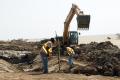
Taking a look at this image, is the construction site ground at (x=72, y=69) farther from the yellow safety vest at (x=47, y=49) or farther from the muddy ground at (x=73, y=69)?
the yellow safety vest at (x=47, y=49)

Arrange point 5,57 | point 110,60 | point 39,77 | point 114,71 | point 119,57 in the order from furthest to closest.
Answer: point 5,57, point 119,57, point 110,60, point 114,71, point 39,77

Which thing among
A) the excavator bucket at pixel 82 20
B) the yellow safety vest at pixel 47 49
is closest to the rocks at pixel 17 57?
the excavator bucket at pixel 82 20

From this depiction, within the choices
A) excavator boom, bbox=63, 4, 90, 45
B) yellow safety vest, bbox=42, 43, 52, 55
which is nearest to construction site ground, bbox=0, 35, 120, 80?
yellow safety vest, bbox=42, 43, 52, 55

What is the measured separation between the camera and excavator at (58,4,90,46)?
85.5ft

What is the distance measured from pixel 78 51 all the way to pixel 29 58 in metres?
4.48

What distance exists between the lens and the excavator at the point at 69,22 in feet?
85.5

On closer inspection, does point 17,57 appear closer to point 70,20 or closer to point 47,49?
point 70,20

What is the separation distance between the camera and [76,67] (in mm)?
20656

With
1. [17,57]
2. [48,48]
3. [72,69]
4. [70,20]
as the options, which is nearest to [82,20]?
[70,20]

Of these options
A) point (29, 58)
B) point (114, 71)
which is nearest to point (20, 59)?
point (29, 58)

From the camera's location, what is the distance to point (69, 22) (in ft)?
98.5

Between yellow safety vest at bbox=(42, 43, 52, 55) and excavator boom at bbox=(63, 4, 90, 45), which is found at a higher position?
excavator boom at bbox=(63, 4, 90, 45)

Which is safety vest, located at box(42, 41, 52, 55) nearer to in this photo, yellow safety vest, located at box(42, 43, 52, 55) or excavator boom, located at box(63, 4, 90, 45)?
yellow safety vest, located at box(42, 43, 52, 55)

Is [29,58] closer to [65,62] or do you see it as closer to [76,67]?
[65,62]
